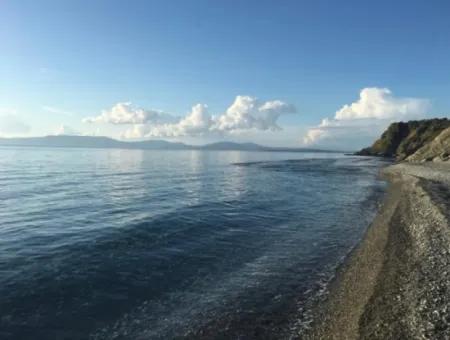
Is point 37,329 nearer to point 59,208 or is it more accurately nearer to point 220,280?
point 220,280

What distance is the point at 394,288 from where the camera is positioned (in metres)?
16.1

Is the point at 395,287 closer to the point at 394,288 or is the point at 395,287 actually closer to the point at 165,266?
the point at 394,288

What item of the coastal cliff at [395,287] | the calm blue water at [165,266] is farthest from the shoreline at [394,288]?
the calm blue water at [165,266]

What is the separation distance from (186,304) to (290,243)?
40.0 ft

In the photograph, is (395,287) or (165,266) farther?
(165,266)

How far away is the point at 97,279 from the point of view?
1903 cm

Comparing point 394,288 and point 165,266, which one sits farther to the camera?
point 165,266

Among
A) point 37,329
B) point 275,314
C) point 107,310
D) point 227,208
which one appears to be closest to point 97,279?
point 107,310

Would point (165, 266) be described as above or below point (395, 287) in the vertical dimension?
below

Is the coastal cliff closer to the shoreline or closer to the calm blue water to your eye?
the shoreline

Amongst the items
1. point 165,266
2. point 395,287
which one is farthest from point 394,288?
point 165,266

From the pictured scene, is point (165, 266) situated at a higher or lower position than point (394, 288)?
lower

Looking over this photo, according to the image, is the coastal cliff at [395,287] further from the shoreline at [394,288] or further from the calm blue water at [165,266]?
the calm blue water at [165,266]

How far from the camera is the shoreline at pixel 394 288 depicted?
1266 centimetres
